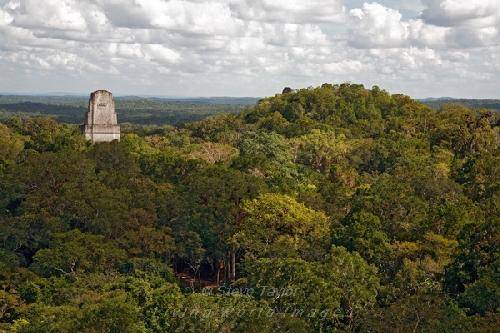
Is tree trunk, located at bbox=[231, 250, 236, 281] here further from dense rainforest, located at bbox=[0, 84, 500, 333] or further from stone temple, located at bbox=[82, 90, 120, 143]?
stone temple, located at bbox=[82, 90, 120, 143]

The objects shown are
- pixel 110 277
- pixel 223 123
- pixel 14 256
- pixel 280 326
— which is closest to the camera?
pixel 280 326

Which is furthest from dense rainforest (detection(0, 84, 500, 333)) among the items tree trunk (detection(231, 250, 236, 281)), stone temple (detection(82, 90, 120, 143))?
stone temple (detection(82, 90, 120, 143))

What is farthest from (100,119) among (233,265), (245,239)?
(245,239)

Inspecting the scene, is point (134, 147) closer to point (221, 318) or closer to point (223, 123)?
point (223, 123)

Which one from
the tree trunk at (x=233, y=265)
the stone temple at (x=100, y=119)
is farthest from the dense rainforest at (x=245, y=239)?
the stone temple at (x=100, y=119)

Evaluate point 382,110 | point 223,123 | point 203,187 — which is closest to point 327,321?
point 203,187

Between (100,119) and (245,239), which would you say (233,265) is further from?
(100,119)
